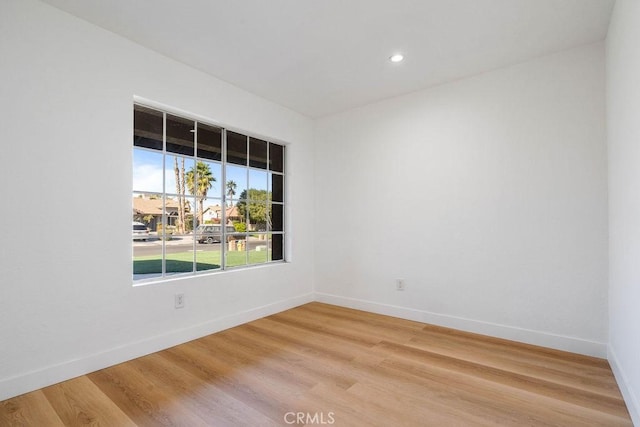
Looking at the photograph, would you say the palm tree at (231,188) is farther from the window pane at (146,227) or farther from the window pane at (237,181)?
the window pane at (146,227)

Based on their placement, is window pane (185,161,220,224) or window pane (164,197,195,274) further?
window pane (185,161,220,224)

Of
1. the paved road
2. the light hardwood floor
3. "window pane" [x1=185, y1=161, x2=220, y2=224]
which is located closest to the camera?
the light hardwood floor

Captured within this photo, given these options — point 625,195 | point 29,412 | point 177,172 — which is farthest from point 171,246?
point 625,195

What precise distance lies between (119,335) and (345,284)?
2553 millimetres

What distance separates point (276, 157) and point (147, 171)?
171 cm

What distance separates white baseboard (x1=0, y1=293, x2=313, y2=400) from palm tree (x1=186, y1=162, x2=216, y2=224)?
1.09 meters

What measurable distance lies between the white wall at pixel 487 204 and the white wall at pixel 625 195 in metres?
0.20

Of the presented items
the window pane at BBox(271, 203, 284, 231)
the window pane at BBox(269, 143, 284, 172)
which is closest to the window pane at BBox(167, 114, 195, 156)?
the window pane at BBox(269, 143, 284, 172)

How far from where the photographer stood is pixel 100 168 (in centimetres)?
239

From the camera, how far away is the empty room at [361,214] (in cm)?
196

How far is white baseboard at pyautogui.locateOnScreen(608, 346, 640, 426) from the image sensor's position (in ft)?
5.34

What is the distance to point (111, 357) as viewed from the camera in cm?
238

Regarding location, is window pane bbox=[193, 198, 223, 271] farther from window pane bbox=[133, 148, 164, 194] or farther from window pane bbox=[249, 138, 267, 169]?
window pane bbox=[249, 138, 267, 169]

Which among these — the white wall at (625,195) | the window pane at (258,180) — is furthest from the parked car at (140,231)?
the white wall at (625,195)
